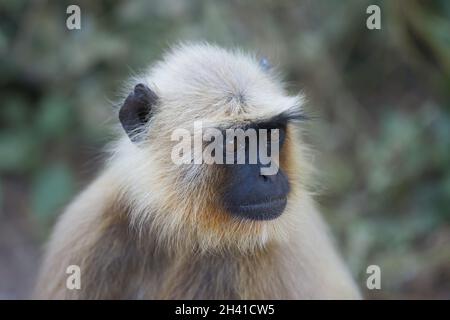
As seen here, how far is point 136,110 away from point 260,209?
3.13 ft

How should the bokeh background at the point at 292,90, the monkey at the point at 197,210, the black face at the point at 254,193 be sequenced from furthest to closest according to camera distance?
the bokeh background at the point at 292,90 → the monkey at the point at 197,210 → the black face at the point at 254,193

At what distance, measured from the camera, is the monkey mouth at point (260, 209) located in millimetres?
4727

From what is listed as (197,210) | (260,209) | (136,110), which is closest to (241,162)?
(260,209)

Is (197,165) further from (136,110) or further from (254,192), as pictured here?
(136,110)

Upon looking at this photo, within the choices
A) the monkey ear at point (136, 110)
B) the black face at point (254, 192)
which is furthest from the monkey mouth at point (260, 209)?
the monkey ear at point (136, 110)

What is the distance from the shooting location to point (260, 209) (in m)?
A: 4.73

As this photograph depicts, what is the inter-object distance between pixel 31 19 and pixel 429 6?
430cm

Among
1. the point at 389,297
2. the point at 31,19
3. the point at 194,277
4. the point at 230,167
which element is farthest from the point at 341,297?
the point at 31,19

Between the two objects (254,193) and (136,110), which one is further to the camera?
(136,110)

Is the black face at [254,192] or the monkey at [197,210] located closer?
the black face at [254,192]

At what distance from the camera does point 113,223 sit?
5402 millimetres

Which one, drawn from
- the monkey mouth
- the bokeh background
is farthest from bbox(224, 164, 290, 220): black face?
the bokeh background

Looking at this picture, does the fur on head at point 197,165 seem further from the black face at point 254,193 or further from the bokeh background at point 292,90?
the bokeh background at point 292,90

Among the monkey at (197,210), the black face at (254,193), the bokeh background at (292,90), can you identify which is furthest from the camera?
the bokeh background at (292,90)
